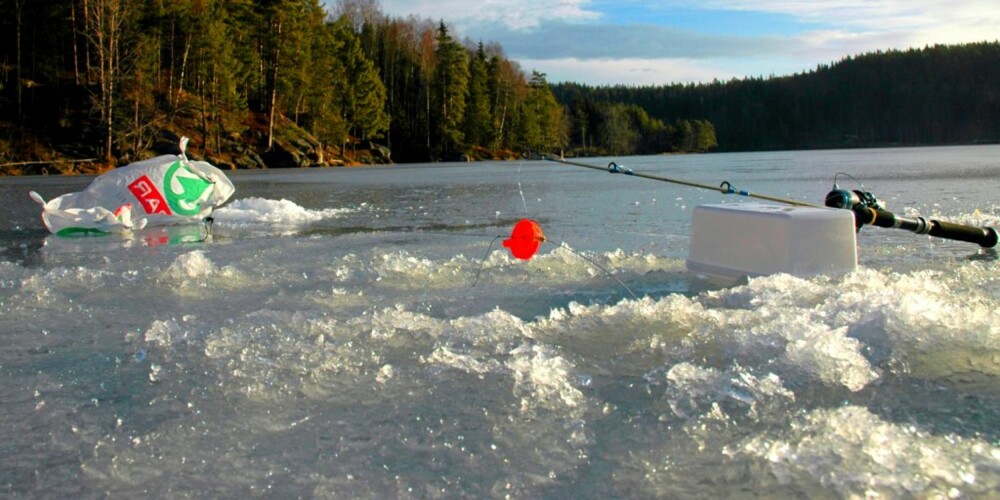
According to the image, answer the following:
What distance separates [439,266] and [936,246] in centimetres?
468

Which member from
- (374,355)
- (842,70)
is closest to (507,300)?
(374,355)

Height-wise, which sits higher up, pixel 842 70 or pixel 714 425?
pixel 842 70

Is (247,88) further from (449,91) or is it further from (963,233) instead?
(963,233)

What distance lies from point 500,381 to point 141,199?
8.47m

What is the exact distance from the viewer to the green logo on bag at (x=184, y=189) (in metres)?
10.4

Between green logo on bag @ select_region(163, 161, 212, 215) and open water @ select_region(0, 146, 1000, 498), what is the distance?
4031 millimetres

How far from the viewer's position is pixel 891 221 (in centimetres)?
621

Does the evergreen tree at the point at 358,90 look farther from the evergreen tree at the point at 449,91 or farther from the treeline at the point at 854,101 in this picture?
the treeline at the point at 854,101

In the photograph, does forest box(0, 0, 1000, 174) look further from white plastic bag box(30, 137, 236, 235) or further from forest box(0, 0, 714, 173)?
white plastic bag box(30, 137, 236, 235)

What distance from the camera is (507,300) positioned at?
195 inches

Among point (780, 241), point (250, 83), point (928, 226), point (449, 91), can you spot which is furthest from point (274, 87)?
point (780, 241)

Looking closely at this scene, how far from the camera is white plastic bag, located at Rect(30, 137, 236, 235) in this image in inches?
378

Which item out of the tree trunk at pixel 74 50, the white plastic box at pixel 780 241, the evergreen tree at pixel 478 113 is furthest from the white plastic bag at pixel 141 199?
the evergreen tree at pixel 478 113

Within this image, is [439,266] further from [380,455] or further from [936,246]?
[936,246]
